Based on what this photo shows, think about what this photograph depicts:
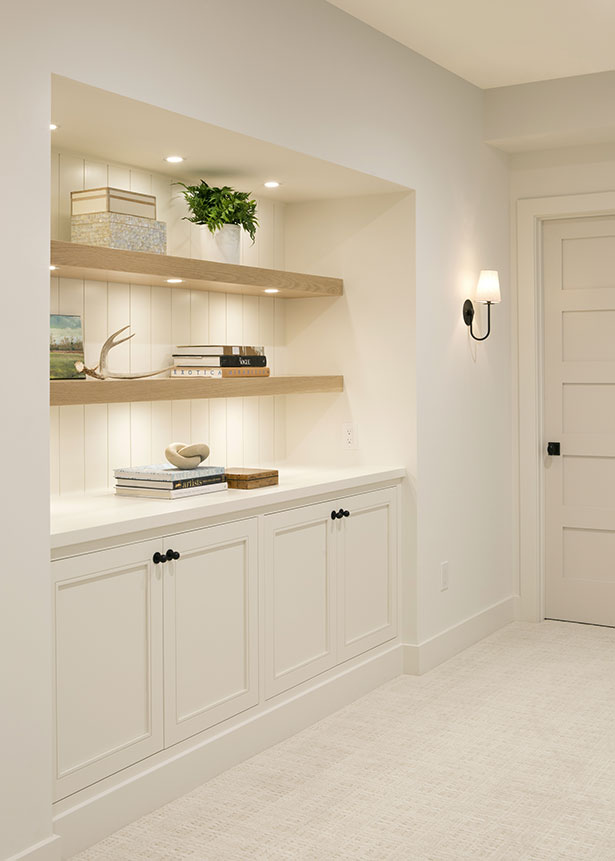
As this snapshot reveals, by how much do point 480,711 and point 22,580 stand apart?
2050 millimetres

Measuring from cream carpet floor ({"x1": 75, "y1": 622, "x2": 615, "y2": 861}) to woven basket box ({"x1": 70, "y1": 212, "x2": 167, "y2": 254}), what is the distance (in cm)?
176

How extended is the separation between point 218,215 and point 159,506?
3.90 ft

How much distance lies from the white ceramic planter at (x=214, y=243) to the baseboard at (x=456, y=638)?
1.87 meters

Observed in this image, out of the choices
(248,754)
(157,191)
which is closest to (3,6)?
(157,191)

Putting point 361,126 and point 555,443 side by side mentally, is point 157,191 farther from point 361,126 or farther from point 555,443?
point 555,443

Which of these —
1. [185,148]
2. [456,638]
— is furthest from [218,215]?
[456,638]

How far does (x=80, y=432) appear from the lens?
10.8ft

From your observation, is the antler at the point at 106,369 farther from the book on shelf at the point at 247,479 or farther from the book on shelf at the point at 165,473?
the book on shelf at the point at 247,479

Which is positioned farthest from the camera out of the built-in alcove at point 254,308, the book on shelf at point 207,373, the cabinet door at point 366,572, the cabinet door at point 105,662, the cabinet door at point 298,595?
the cabinet door at point 366,572

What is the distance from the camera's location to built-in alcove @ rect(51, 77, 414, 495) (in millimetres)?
3211

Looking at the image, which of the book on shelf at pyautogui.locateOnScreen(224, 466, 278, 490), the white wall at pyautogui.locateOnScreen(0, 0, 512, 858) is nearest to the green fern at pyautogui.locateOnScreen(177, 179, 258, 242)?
the white wall at pyautogui.locateOnScreen(0, 0, 512, 858)

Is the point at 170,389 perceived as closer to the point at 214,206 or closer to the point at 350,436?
the point at 214,206

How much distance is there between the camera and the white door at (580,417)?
15.9 feet

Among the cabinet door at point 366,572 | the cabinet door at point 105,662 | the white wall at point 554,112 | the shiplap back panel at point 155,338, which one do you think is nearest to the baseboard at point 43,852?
the cabinet door at point 105,662
